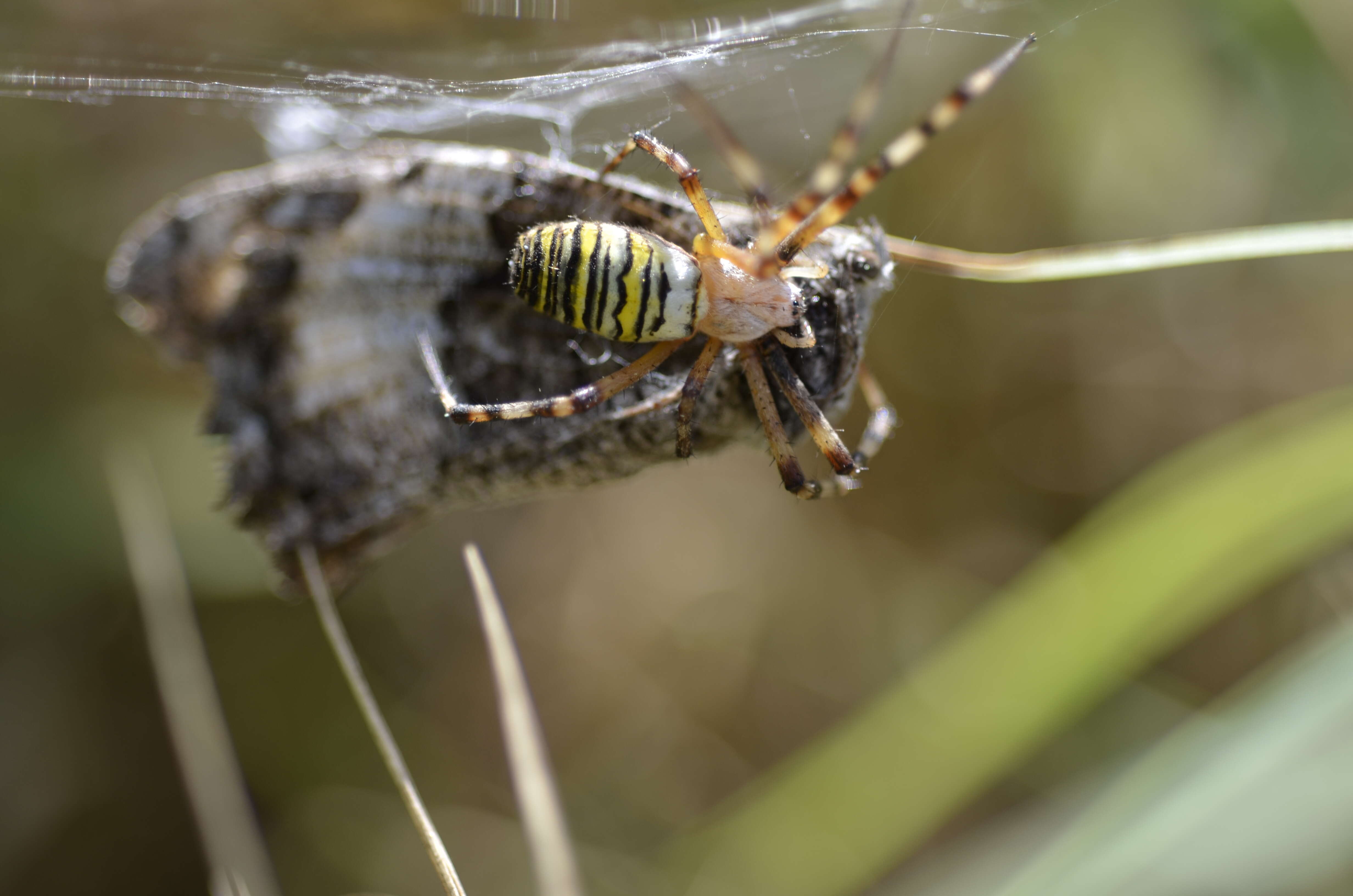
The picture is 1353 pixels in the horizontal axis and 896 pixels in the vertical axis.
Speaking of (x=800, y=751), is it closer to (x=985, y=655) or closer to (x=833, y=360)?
(x=985, y=655)

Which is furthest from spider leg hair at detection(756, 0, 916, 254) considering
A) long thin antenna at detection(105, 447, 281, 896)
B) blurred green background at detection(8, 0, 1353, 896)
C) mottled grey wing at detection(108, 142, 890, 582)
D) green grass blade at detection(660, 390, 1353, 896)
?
long thin antenna at detection(105, 447, 281, 896)

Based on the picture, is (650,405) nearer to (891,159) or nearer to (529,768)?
(891,159)

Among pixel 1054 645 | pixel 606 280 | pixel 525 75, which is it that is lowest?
pixel 606 280

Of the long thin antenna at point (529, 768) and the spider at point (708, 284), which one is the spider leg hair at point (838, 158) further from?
the long thin antenna at point (529, 768)

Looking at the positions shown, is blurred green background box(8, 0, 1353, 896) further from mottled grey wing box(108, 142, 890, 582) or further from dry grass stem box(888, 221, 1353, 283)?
dry grass stem box(888, 221, 1353, 283)

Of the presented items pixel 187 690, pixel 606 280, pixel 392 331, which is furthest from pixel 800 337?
pixel 187 690

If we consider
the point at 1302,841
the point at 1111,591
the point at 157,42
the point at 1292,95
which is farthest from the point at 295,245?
the point at 1292,95

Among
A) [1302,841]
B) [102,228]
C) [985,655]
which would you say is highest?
[102,228]
